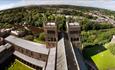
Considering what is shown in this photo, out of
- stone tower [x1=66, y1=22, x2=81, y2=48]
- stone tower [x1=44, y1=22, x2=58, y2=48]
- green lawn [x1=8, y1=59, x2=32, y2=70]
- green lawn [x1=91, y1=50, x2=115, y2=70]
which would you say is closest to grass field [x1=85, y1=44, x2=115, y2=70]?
green lawn [x1=91, y1=50, x2=115, y2=70]

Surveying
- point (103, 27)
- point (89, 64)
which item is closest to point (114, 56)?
point (89, 64)

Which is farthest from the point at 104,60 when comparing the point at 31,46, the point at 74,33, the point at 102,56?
the point at 31,46

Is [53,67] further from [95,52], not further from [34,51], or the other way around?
[95,52]

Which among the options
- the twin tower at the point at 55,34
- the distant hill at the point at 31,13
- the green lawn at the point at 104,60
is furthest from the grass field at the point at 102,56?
the distant hill at the point at 31,13

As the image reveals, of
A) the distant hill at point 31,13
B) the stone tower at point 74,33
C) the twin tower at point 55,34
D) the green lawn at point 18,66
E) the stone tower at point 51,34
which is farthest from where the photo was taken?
the distant hill at point 31,13

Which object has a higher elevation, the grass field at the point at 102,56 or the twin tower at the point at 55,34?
the twin tower at the point at 55,34

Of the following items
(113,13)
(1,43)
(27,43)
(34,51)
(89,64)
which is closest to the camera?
(89,64)

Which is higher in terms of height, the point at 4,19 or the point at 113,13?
the point at 4,19

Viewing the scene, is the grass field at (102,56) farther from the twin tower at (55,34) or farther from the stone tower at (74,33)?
the twin tower at (55,34)
